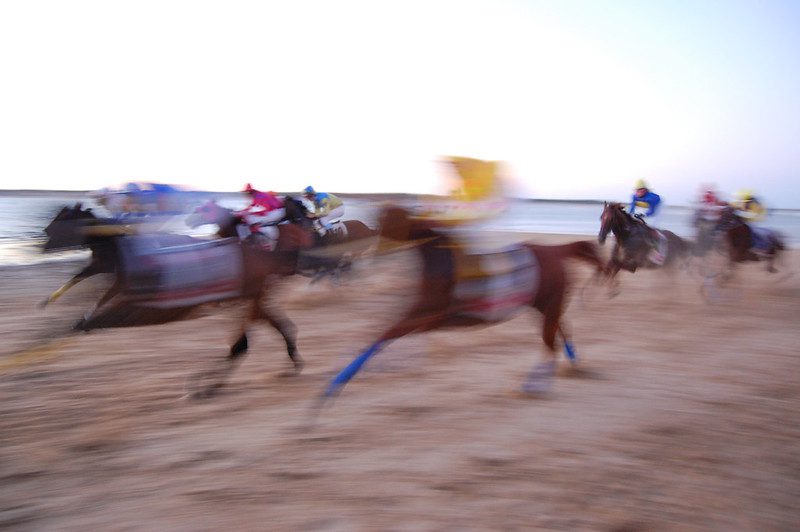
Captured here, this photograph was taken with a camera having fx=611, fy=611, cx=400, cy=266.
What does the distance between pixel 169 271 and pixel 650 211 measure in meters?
9.42

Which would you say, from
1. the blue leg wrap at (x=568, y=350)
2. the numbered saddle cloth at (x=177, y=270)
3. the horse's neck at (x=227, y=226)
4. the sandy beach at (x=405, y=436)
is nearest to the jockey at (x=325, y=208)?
the sandy beach at (x=405, y=436)

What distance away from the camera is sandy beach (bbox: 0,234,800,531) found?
330 cm

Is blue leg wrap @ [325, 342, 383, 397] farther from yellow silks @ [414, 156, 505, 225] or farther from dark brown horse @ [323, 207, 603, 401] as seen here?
yellow silks @ [414, 156, 505, 225]

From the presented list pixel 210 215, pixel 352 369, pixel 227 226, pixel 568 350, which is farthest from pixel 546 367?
pixel 210 215

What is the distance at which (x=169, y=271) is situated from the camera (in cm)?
515

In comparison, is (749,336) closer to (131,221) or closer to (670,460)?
(670,460)

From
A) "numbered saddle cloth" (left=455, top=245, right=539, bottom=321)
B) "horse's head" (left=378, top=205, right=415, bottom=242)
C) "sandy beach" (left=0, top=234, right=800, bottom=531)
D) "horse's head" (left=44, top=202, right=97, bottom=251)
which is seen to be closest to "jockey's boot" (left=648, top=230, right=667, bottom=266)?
"sandy beach" (left=0, top=234, right=800, bottom=531)

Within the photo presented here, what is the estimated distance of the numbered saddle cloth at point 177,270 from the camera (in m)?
5.07

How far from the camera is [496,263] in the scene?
15.8 feet

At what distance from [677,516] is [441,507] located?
48.9 inches

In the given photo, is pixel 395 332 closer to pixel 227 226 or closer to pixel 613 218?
pixel 227 226

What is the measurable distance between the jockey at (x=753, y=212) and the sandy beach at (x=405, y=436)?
498 cm

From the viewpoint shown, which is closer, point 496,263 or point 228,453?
point 228,453

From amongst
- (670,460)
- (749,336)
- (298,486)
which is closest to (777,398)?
(670,460)
